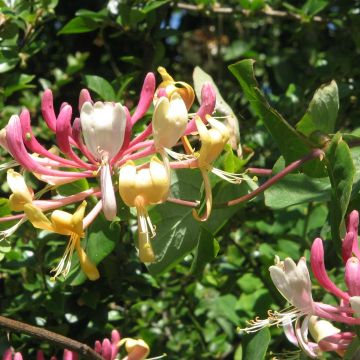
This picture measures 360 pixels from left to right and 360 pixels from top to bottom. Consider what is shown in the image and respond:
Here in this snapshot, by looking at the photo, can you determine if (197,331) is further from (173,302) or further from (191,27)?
(191,27)

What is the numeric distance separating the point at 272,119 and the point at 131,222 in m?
0.56

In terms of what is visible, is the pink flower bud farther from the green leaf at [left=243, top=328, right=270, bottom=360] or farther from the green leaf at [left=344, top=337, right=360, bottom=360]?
the green leaf at [left=243, top=328, right=270, bottom=360]

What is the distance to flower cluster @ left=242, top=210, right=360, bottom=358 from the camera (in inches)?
32.3

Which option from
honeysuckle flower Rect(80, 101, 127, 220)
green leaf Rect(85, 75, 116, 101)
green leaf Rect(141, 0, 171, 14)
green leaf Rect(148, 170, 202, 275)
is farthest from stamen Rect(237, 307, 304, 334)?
green leaf Rect(141, 0, 171, 14)

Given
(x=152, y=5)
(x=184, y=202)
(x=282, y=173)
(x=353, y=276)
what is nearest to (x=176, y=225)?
(x=184, y=202)

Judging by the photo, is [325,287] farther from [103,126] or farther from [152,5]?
[152,5]

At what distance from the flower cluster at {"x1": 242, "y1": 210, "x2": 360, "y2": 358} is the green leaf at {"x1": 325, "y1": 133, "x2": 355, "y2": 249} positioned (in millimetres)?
16

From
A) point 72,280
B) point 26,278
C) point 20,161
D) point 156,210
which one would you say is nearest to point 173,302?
point 26,278

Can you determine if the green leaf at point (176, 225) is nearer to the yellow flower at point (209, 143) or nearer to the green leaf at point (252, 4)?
the yellow flower at point (209, 143)

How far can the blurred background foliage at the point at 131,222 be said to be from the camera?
139cm

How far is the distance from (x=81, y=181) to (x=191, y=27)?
67.6 inches

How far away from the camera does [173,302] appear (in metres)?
1.90

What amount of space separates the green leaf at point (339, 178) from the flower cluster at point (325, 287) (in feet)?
0.05

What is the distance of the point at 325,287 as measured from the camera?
88 cm
